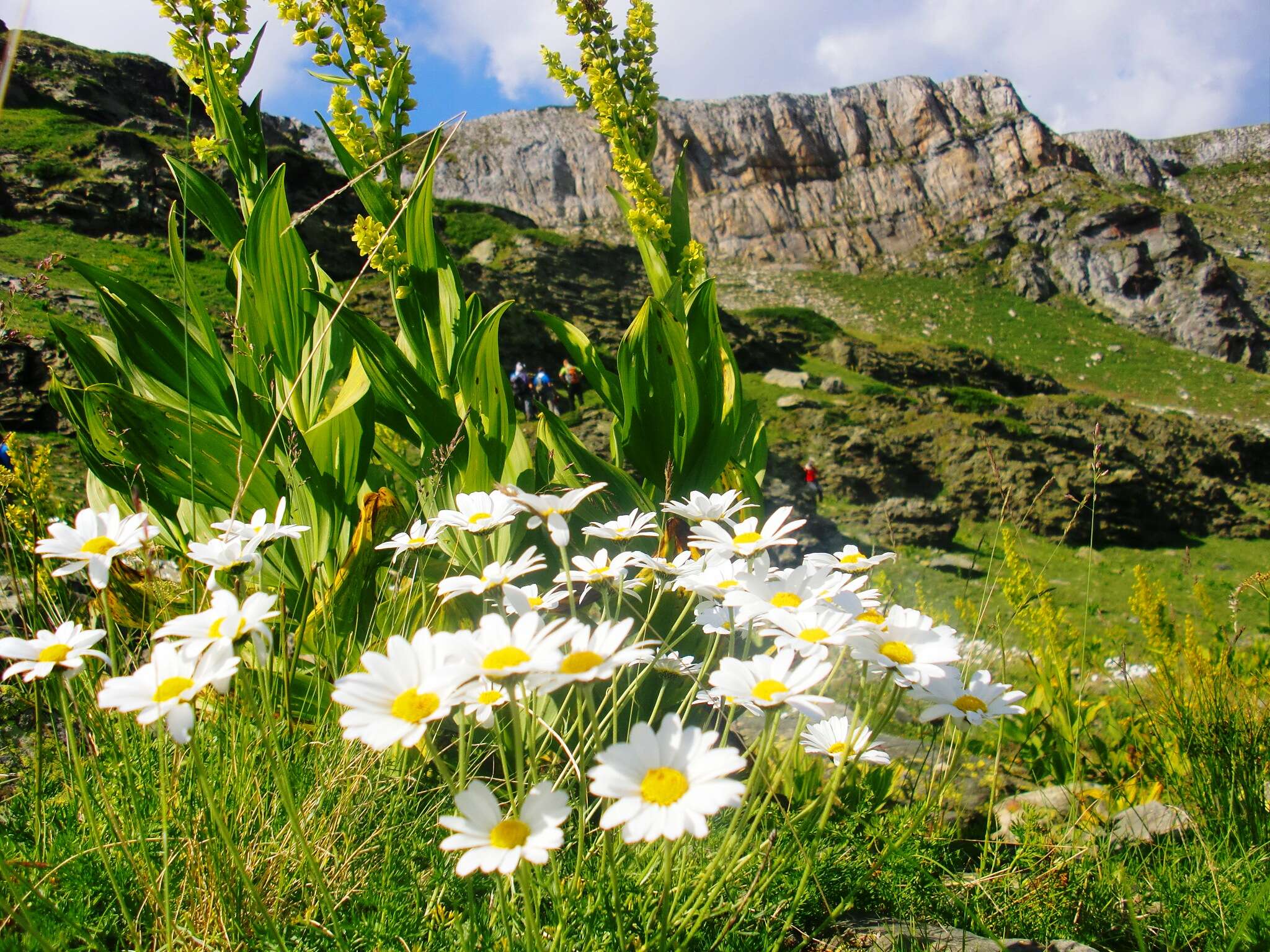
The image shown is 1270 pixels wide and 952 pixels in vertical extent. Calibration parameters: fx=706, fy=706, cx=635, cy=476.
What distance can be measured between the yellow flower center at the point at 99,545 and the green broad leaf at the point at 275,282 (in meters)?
1.30

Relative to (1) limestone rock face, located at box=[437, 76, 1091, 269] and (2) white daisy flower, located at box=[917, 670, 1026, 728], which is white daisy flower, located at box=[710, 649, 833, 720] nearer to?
(2) white daisy flower, located at box=[917, 670, 1026, 728]

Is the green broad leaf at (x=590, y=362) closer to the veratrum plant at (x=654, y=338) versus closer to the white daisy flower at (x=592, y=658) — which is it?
the veratrum plant at (x=654, y=338)

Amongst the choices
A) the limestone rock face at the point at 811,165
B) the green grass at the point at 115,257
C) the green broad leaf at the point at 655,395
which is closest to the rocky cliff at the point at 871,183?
the limestone rock face at the point at 811,165

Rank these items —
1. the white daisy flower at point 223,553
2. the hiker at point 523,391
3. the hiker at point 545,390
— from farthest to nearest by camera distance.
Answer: the hiker at point 545,390 < the hiker at point 523,391 < the white daisy flower at point 223,553

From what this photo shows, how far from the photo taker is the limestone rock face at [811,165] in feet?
179

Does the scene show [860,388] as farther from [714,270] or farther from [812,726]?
[714,270]

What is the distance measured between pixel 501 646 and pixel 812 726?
2.60 ft

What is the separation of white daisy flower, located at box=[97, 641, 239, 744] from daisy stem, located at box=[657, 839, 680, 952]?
0.41m

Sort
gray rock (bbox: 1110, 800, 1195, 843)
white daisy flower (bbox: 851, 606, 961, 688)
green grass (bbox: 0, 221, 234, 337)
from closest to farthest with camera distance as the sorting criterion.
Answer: white daisy flower (bbox: 851, 606, 961, 688) → gray rock (bbox: 1110, 800, 1195, 843) → green grass (bbox: 0, 221, 234, 337)

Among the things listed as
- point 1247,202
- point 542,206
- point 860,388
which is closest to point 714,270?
point 542,206

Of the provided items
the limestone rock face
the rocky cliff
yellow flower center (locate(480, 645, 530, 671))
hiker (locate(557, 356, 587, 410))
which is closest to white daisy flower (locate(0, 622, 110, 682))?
yellow flower center (locate(480, 645, 530, 671))

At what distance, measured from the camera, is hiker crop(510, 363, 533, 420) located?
422 inches

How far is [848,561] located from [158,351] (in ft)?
7.08

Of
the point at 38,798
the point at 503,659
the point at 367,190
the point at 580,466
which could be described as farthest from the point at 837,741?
the point at 367,190
